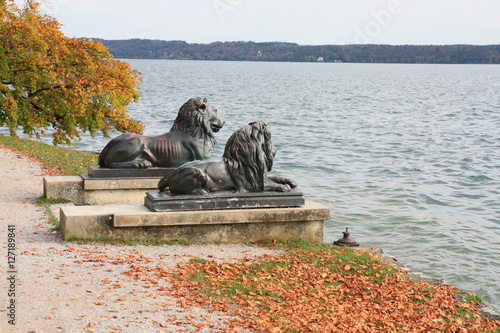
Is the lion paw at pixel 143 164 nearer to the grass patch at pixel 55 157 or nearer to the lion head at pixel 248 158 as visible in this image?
the lion head at pixel 248 158

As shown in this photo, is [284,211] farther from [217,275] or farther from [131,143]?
[131,143]

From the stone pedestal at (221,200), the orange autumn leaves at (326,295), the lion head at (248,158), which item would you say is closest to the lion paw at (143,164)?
the stone pedestal at (221,200)

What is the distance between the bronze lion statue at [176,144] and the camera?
1382 cm

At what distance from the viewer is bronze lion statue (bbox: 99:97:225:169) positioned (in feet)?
45.3

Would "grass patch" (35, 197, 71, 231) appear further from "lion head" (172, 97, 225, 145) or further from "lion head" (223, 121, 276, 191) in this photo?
"lion head" (223, 121, 276, 191)

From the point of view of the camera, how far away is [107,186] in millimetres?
14180

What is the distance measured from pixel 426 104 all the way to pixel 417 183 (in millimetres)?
53759

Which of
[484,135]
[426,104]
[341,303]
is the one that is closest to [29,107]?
[341,303]

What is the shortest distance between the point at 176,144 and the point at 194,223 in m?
2.95

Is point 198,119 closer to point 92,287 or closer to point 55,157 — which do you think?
point 92,287

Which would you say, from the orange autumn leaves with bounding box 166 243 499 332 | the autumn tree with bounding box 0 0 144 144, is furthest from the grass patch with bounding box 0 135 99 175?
the orange autumn leaves with bounding box 166 243 499 332

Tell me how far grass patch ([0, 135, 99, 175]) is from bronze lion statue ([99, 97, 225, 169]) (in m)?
4.50

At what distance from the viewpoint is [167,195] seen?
11.6m

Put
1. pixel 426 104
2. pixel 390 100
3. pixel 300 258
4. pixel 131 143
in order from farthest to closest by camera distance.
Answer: pixel 390 100
pixel 426 104
pixel 131 143
pixel 300 258
